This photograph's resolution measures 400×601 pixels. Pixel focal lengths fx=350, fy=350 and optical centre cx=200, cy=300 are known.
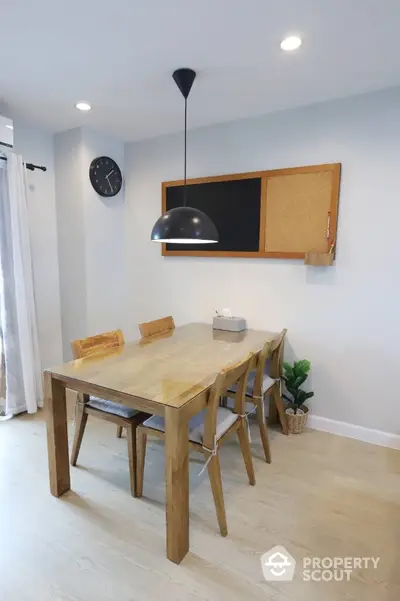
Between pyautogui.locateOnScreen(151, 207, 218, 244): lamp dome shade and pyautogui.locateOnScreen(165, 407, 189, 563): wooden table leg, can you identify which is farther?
pyautogui.locateOnScreen(151, 207, 218, 244): lamp dome shade

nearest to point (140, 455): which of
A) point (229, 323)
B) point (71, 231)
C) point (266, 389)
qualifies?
point (266, 389)

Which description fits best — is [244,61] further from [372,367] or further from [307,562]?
[307,562]

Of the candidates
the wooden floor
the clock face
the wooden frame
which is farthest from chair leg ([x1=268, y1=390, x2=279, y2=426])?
the clock face

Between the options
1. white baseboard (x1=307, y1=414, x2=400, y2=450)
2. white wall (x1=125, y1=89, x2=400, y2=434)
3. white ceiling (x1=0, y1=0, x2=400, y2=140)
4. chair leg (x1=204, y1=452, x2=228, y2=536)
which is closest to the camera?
white ceiling (x1=0, y1=0, x2=400, y2=140)

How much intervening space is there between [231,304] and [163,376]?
1408 millimetres

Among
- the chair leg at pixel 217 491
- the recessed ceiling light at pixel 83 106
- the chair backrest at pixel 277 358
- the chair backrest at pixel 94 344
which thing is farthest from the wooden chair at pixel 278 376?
the recessed ceiling light at pixel 83 106

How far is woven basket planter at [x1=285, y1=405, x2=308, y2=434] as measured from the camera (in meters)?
2.77

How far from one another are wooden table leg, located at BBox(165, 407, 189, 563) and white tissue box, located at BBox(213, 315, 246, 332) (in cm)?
145

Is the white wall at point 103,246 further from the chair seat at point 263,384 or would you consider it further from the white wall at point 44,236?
the chair seat at point 263,384

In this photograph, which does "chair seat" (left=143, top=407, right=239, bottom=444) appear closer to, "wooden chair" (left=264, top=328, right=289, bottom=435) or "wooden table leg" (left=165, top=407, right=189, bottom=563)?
"wooden table leg" (left=165, top=407, right=189, bottom=563)

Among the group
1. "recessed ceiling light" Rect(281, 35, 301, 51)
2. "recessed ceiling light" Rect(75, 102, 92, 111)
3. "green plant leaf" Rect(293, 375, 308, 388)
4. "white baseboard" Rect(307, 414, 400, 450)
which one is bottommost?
"white baseboard" Rect(307, 414, 400, 450)

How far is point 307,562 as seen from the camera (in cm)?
164

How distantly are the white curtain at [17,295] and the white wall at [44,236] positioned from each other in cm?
31

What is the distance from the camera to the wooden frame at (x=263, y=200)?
2613 mm
